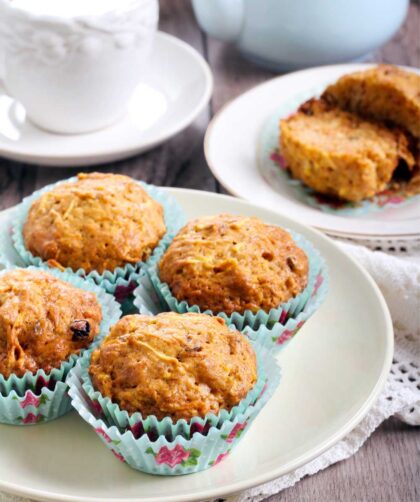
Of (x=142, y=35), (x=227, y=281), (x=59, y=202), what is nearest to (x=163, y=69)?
(x=142, y=35)

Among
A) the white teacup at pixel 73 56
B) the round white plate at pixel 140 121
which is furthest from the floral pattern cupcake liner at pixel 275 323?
the white teacup at pixel 73 56

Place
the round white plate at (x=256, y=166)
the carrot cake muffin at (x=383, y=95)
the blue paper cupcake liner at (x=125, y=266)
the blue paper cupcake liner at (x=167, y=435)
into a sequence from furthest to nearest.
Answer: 1. the carrot cake muffin at (x=383, y=95)
2. the round white plate at (x=256, y=166)
3. the blue paper cupcake liner at (x=125, y=266)
4. the blue paper cupcake liner at (x=167, y=435)

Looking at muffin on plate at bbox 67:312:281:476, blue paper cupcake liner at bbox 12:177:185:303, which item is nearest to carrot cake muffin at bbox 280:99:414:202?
blue paper cupcake liner at bbox 12:177:185:303

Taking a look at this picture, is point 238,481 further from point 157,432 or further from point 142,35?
point 142,35

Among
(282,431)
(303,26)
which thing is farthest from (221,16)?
(282,431)

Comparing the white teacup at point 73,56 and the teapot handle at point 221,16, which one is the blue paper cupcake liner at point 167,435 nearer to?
the white teacup at point 73,56

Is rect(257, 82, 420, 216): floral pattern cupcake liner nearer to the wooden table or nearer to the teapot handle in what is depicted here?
the wooden table
